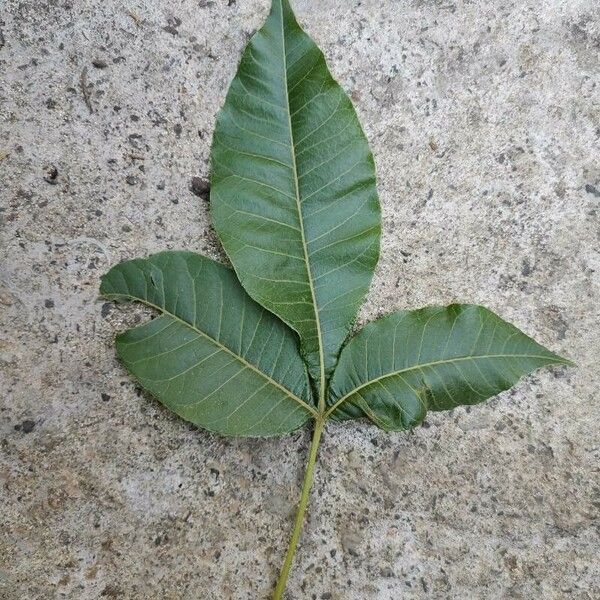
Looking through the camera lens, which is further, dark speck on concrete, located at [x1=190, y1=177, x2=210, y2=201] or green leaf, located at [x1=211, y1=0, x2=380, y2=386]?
dark speck on concrete, located at [x1=190, y1=177, x2=210, y2=201]

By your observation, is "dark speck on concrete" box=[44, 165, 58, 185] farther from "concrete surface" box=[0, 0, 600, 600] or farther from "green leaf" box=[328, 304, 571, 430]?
"green leaf" box=[328, 304, 571, 430]

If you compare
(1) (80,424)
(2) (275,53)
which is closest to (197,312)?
(1) (80,424)

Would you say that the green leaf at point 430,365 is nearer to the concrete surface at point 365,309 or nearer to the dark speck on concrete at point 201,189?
the concrete surface at point 365,309

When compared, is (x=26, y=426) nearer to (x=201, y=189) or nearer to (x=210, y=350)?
(x=210, y=350)

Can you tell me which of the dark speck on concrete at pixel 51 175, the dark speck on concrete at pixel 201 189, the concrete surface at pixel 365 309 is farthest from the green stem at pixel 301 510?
the dark speck on concrete at pixel 51 175

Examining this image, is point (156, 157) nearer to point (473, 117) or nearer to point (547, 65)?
point (473, 117)

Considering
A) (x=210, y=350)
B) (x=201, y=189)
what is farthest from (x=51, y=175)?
(x=210, y=350)

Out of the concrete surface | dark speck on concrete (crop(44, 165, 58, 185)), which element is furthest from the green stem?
dark speck on concrete (crop(44, 165, 58, 185))
